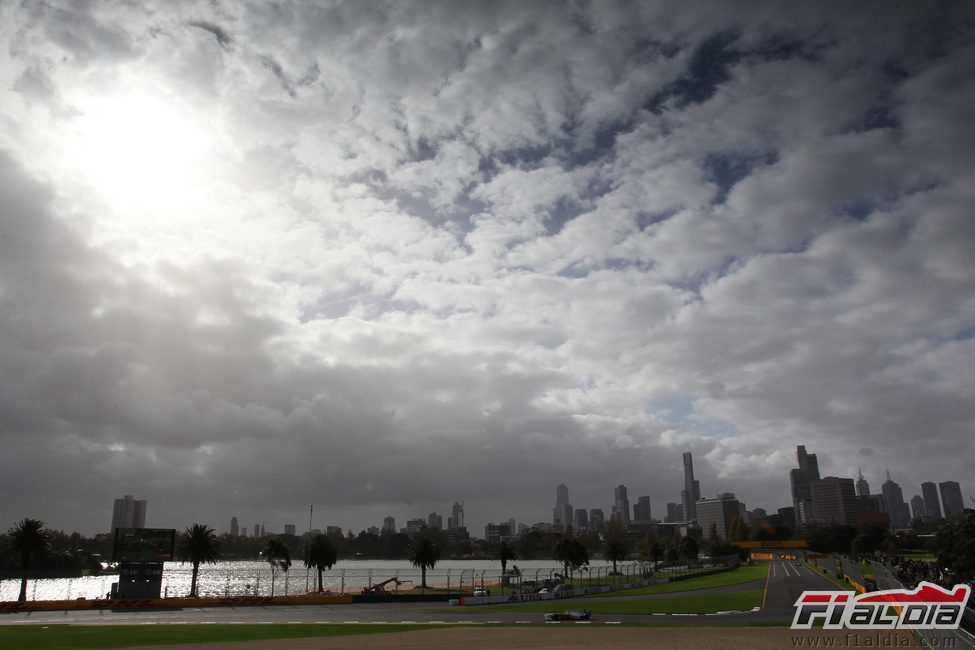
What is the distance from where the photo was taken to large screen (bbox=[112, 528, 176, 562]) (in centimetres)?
7475

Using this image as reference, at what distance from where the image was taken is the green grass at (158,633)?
3538 centimetres

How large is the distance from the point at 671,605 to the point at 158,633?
43.1 meters

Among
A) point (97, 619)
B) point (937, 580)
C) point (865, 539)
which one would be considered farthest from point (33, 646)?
point (865, 539)

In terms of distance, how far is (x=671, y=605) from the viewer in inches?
2382

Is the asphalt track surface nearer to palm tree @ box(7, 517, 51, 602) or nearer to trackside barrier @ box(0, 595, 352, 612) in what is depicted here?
trackside barrier @ box(0, 595, 352, 612)

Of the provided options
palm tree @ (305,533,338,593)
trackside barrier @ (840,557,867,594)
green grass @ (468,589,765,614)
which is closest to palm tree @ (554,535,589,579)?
green grass @ (468,589,765,614)

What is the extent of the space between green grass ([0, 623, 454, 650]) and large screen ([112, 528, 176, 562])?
33.0 meters

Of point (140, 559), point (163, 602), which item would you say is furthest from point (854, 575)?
point (140, 559)

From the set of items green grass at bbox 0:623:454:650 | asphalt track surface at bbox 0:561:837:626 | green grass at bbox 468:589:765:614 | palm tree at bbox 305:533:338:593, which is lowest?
green grass at bbox 468:589:765:614

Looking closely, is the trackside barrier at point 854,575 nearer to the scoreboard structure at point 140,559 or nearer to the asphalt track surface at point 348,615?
the asphalt track surface at point 348,615

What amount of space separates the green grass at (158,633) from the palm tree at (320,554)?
42.4 m

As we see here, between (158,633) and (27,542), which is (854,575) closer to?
(158,633)

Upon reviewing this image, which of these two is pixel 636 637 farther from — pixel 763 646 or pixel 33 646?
pixel 33 646

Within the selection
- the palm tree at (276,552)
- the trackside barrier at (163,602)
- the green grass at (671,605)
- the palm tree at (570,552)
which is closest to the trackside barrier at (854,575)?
the green grass at (671,605)
